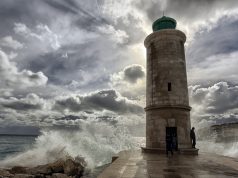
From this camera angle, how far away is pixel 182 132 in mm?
13000

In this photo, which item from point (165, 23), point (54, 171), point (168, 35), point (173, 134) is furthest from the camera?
point (165, 23)

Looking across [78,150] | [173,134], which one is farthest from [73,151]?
[173,134]

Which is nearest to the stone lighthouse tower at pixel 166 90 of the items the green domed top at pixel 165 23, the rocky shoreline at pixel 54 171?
the green domed top at pixel 165 23

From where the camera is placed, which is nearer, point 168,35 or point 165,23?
point 168,35

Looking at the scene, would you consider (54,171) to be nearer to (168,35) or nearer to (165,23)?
(168,35)

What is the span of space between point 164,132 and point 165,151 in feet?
3.80

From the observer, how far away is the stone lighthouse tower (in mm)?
13009

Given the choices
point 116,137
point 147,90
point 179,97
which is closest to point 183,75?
point 179,97

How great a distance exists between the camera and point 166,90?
13.6m

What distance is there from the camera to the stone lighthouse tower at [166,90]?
42.7ft

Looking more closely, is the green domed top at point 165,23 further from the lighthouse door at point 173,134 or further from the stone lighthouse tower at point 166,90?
the lighthouse door at point 173,134

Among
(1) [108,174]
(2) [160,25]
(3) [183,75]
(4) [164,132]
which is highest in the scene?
(2) [160,25]

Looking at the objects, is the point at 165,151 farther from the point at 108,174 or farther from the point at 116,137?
the point at 116,137

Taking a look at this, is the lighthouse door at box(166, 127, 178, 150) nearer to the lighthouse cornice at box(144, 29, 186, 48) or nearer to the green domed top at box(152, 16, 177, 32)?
the lighthouse cornice at box(144, 29, 186, 48)
